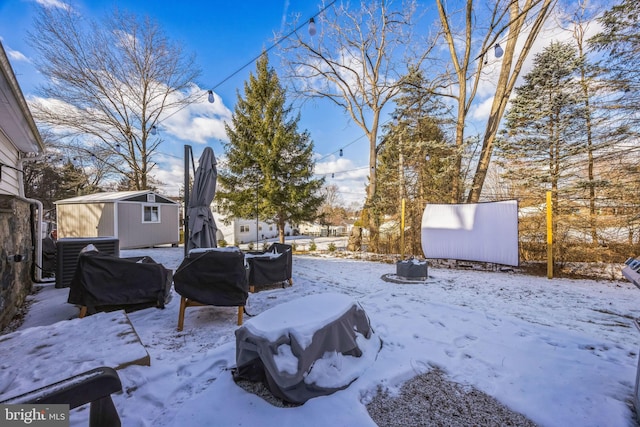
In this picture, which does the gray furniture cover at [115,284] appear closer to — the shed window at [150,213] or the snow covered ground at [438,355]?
the snow covered ground at [438,355]

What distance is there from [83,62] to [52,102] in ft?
6.89

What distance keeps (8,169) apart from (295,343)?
5527mm

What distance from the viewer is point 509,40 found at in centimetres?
718

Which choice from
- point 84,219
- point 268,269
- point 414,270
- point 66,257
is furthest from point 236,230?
point 414,270

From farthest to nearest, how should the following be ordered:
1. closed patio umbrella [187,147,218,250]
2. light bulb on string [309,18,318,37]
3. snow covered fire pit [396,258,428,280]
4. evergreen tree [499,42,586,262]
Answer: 1. evergreen tree [499,42,586,262]
2. snow covered fire pit [396,258,428,280]
3. light bulb on string [309,18,318,37]
4. closed patio umbrella [187,147,218,250]

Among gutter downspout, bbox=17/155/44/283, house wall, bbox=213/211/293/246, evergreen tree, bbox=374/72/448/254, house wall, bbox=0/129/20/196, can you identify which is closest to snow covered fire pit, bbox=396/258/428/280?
evergreen tree, bbox=374/72/448/254

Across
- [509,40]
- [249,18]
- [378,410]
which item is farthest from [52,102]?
[509,40]

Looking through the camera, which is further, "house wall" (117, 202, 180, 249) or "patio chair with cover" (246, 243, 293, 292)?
"house wall" (117, 202, 180, 249)

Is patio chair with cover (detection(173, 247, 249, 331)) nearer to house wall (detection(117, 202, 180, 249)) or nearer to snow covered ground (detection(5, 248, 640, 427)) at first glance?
snow covered ground (detection(5, 248, 640, 427))

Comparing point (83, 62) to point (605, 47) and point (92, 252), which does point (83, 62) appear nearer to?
point (92, 252)

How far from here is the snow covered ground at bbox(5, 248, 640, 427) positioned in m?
1.58

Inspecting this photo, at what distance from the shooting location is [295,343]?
5.53ft

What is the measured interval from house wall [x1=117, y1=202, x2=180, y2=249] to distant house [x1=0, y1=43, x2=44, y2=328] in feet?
18.0

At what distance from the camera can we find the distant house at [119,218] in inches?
395
